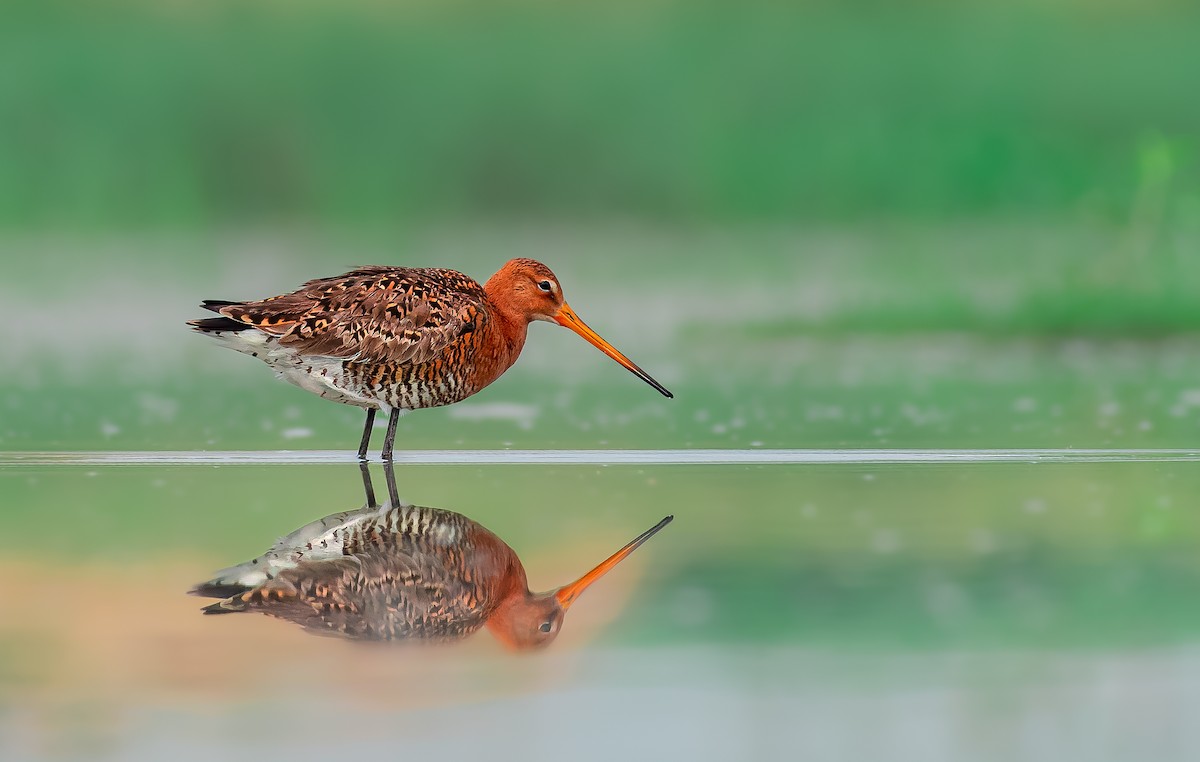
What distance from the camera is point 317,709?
3.53 metres

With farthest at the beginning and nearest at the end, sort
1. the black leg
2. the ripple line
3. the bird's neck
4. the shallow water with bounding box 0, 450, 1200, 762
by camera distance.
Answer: the bird's neck
the black leg
the ripple line
the shallow water with bounding box 0, 450, 1200, 762

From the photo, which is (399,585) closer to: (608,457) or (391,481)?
(391,481)

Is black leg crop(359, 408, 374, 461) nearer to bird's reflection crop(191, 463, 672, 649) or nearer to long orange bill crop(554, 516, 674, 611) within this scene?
bird's reflection crop(191, 463, 672, 649)

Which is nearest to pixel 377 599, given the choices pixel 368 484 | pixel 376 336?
pixel 368 484

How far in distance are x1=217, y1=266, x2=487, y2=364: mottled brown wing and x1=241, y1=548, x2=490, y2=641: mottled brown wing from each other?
7.29 ft

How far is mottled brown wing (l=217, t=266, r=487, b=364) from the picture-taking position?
23.2 ft

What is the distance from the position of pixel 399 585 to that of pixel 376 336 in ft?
8.55

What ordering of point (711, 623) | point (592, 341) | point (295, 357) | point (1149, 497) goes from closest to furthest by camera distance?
1. point (711, 623)
2. point (1149, 497)
3. point (295, 357)
4. point (592, 341)

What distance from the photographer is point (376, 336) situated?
713 centimetres

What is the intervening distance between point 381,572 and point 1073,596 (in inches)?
82.5

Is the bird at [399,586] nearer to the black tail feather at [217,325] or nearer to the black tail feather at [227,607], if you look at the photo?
the black tail feather at [227,607]

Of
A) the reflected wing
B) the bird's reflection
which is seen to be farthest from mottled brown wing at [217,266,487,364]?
the reflected wing

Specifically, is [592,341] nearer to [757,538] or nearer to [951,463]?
[951,463]

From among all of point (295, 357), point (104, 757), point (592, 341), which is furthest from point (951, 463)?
point (104, 757)
